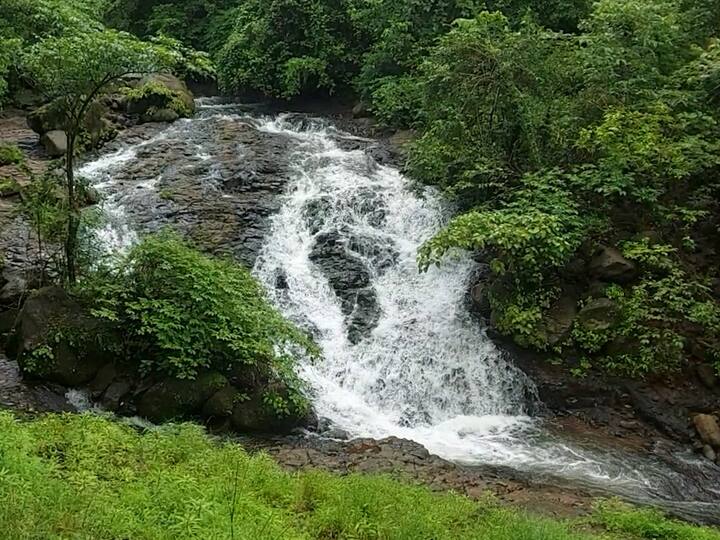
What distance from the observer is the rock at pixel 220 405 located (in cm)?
895

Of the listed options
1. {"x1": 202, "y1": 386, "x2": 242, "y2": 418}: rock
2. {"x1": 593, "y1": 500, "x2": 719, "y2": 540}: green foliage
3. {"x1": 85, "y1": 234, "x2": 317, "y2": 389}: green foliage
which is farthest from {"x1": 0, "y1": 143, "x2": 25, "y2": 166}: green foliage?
{"x1": 593, "y1": 500, "x2": 719, "y2": 540}: green foliage

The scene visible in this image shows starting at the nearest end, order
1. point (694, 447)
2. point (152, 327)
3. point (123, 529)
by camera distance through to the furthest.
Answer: point (123, 529), point (152, 327), point (694, 447)

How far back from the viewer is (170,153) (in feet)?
52.3

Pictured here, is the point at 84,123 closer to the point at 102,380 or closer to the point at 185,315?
the point at 102,380

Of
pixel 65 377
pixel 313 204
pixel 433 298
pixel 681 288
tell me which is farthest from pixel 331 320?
pixel 681 288

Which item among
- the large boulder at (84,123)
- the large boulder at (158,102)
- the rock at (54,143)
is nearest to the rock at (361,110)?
the large boulder at (158,102)

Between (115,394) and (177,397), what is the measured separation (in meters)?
0.90

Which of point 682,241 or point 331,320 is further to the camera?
point 331,320

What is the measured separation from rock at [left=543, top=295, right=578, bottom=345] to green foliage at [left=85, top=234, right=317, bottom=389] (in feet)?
13.0

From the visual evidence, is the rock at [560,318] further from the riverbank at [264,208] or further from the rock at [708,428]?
the rock at [708,428]

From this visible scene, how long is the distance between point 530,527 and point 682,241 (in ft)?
22.4

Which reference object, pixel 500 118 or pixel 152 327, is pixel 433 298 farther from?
Answer: pixel 152 327

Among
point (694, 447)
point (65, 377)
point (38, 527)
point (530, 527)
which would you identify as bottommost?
point (65, 377)

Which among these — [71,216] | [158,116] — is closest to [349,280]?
[71,216]
